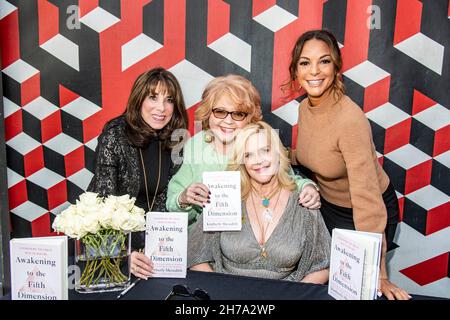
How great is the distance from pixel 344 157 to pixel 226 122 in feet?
2.12

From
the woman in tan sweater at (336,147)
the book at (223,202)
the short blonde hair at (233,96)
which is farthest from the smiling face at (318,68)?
the book at (223,202)

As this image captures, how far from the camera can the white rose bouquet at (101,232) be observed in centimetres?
161

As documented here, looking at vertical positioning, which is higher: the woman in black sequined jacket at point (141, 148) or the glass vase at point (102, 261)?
the woman in black sequined jacket at point (141, 148)

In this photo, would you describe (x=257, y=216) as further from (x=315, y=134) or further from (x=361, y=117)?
(x=361, y=117)

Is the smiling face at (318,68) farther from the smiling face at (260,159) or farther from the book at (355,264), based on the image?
the book at (355,264)

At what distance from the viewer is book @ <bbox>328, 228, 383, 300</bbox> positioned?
1.48 meters

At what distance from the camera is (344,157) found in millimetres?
2072

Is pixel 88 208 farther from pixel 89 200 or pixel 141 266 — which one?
pixel 141 266

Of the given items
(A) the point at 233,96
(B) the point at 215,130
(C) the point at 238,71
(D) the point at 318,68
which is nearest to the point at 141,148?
(B) the point at 215,130

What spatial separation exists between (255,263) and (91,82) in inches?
66.0

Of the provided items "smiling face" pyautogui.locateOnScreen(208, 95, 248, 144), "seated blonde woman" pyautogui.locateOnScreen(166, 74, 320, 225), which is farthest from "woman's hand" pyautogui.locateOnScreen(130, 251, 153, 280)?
"smiling face" pyautogui.locateOnScreen(208, 95, 248, 144)

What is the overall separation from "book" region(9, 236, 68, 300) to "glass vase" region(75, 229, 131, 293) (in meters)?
0.11

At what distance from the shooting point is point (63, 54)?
115 inches

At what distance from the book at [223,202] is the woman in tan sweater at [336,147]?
52cm
